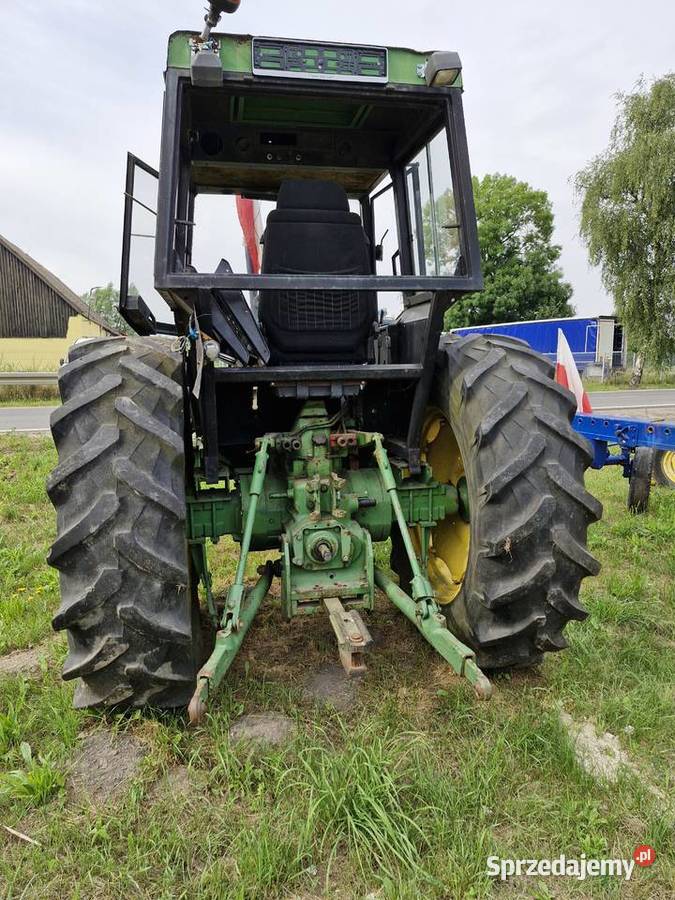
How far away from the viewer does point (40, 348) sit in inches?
993

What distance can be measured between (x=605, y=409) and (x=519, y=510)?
43.6 ft

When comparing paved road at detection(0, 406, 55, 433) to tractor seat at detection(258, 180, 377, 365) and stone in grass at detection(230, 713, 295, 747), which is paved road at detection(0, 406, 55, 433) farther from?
stone in grass at detection(230, 713, 295, 747)

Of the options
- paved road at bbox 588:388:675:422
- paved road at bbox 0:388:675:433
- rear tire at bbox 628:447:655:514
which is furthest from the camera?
paved road at bbox 588:388:675:422

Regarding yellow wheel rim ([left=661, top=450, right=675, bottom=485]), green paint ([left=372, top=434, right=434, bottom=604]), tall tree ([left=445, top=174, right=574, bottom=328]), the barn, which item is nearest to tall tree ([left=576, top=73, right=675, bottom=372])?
tall tree ([left=445, top=174, right=574, bottom=328])

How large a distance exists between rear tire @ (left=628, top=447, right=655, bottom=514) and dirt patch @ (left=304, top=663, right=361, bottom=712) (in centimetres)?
346

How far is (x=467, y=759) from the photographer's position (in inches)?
88.8

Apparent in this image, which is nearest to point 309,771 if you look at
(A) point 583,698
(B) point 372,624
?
(A) point 583,698

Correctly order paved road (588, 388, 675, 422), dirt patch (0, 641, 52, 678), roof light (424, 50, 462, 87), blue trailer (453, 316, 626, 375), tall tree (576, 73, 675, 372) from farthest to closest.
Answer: blue trailer (453, 316, 626, 375)
tall tree (576, 73, 675, 372)
paved road (588, 388, 675, 422)
dirt patch (0, 641, 52, 678)
roof light (424, 50, 462, 87)

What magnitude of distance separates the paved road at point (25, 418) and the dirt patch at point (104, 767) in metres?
7.92

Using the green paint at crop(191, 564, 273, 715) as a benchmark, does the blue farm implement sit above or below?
above

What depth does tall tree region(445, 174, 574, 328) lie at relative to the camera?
34.1m

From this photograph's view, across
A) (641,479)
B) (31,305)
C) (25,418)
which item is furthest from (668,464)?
(31,305)

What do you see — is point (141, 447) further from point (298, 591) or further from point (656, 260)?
point (656, 260)

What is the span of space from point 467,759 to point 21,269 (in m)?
29.8
